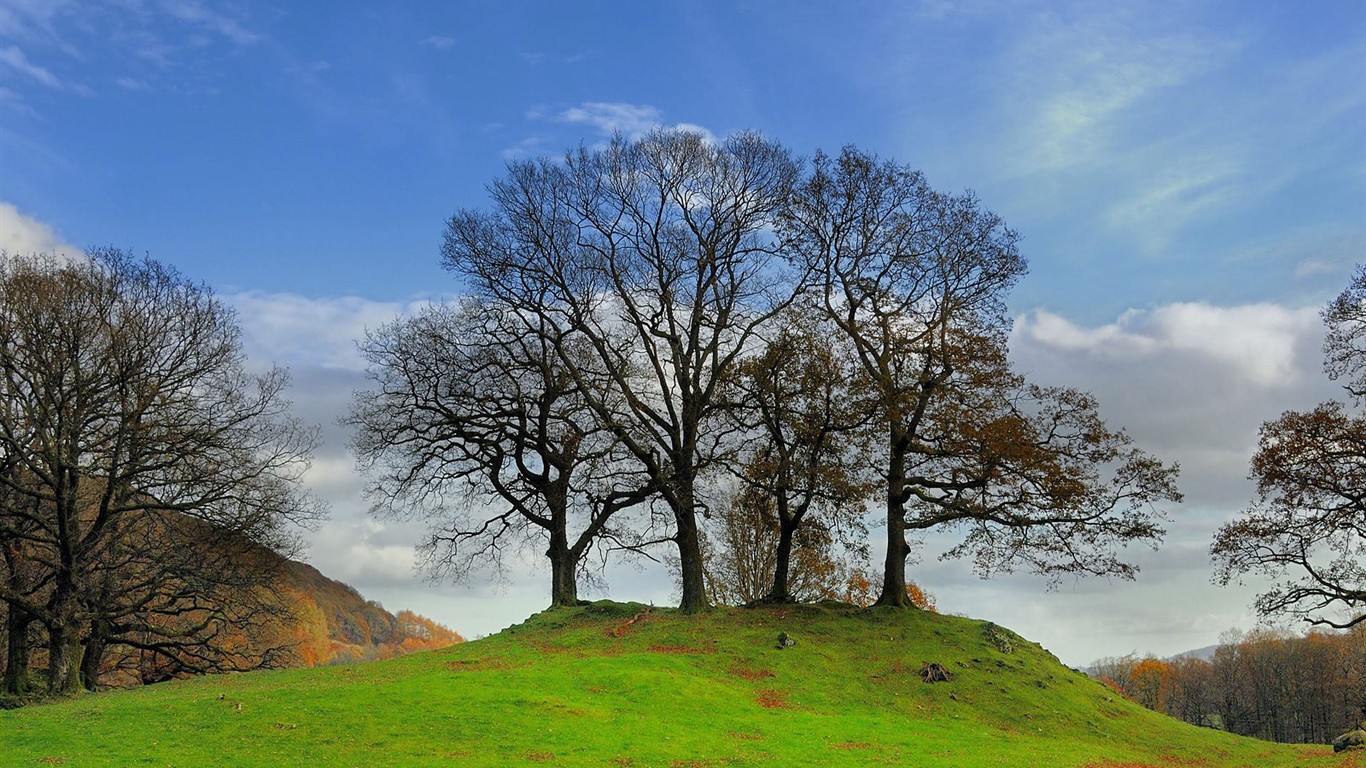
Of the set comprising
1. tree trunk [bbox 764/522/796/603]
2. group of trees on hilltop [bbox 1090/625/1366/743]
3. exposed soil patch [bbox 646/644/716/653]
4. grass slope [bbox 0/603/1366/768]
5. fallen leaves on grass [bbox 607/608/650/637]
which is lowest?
group of trees on hilltop [bbox 1090/625/1366/743]

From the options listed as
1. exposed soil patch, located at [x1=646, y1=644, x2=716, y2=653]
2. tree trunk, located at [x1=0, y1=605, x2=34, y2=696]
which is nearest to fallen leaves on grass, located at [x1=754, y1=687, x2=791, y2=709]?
exposed soil patch, located at [x1=646, y1=644, x2=716, y2=653]

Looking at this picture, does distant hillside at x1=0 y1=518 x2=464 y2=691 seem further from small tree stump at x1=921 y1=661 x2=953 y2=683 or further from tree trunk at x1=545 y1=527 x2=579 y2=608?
small tree stump at x1=921 y1=661 x2=953 y2=683

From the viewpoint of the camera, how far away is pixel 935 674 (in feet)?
105

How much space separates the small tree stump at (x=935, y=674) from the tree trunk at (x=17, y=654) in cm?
3195

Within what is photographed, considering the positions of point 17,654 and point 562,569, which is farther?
point 562,569

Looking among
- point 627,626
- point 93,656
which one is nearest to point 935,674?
point 627,626

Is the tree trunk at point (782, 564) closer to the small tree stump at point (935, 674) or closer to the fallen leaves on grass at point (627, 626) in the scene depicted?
the fallen leaves on grass at point (627, 626)

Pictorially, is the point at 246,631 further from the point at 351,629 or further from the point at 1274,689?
the point at 1274,689

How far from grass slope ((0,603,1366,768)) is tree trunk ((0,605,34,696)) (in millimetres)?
5659

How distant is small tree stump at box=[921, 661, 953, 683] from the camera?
104 ft

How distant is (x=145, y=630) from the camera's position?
4031 centimetres

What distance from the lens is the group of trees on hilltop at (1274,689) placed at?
9612 cm

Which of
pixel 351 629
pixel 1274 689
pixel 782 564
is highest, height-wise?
pixel 782 564

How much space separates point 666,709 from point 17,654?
25.4 meters
